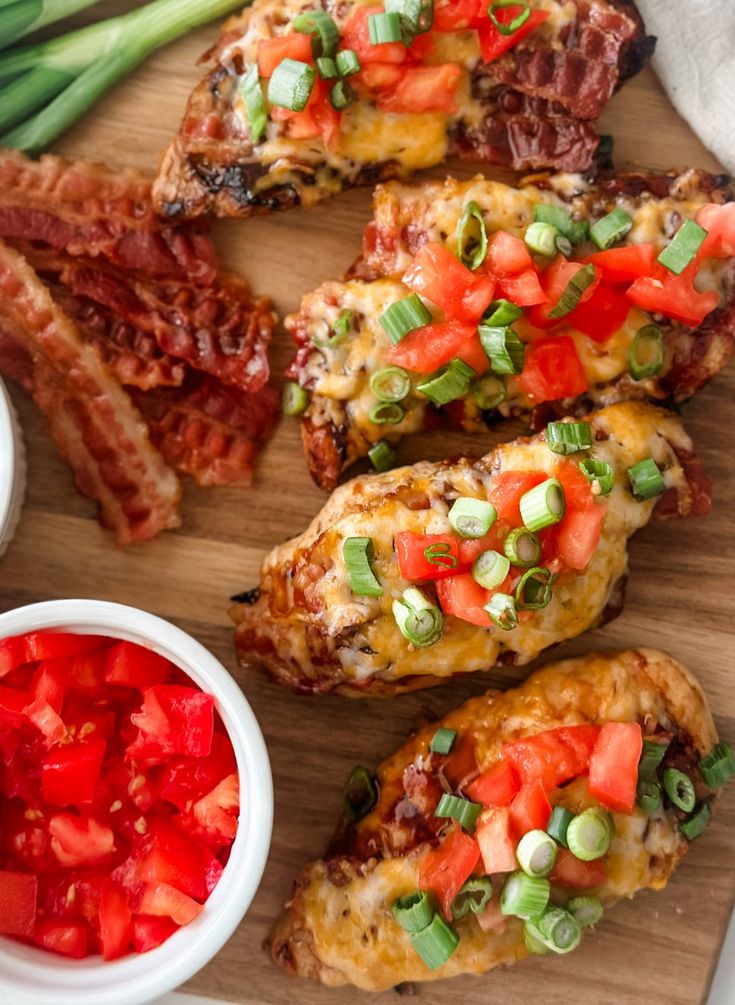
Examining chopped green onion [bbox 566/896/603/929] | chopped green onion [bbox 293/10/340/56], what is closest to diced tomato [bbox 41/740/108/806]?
chopped green onion [bbox 566/896/603/929]

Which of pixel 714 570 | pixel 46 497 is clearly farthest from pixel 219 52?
pixel 714 570

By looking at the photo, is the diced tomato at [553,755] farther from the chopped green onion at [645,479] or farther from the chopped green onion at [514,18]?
the chopped green onion at [514,18]

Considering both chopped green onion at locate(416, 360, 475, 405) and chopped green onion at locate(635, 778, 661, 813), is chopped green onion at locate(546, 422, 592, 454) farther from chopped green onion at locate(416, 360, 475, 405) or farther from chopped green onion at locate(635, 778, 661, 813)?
chopped green onion at locate(635, 778, 661, 813)

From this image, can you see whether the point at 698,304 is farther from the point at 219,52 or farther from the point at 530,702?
the point at 219,52

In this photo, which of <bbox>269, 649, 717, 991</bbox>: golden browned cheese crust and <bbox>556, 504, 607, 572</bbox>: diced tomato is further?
<bbox>269, 649, 717, 991</bbox>: golden browned cheese crust

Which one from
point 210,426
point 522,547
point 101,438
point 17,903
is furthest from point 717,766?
point 101,438

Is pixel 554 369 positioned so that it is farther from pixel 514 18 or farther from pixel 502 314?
pixel 514 18
